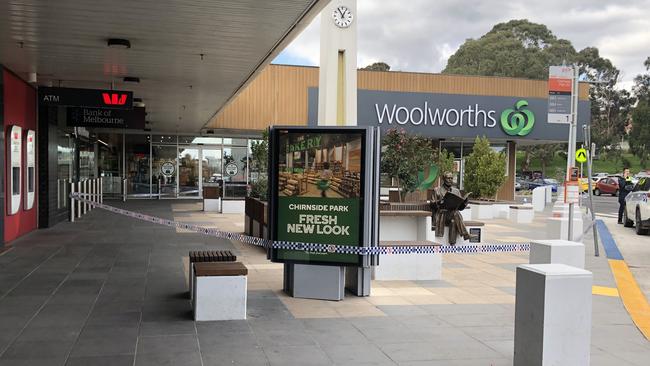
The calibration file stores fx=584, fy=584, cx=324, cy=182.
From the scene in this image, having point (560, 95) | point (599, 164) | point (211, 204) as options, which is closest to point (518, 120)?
point (560, 95)

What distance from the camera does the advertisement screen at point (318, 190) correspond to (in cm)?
728

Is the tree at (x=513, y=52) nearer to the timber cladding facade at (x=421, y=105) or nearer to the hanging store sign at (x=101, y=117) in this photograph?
the timber cladding facade at (x=421, y=105)

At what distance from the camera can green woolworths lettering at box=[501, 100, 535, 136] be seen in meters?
29.8

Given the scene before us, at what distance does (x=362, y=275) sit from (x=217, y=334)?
2.48 metres

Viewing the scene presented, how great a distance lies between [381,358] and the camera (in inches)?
205

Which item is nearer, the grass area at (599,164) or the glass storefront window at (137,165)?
the glass storefront window at (137,165)

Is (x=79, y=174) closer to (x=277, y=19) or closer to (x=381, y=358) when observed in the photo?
(x=277, y=19)

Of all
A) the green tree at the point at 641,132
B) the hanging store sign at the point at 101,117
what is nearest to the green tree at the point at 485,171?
the hanging store sign at the point at 101,117

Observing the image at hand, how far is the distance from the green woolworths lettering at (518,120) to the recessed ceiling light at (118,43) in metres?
23.9

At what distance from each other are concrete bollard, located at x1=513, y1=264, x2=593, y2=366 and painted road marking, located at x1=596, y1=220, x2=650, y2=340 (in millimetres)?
2033

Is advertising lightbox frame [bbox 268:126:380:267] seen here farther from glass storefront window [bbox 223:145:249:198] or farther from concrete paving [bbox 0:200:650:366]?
glass storefront window [bbox 223:145:249:198]

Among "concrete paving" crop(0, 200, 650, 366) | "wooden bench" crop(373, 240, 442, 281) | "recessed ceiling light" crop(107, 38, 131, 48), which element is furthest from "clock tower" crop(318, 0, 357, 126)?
"recessed ceiling light" crop(107, 38, 131, 48)

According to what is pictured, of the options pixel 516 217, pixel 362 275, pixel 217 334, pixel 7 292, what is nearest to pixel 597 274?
pixel 362 275

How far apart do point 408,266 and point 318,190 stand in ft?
8.14
